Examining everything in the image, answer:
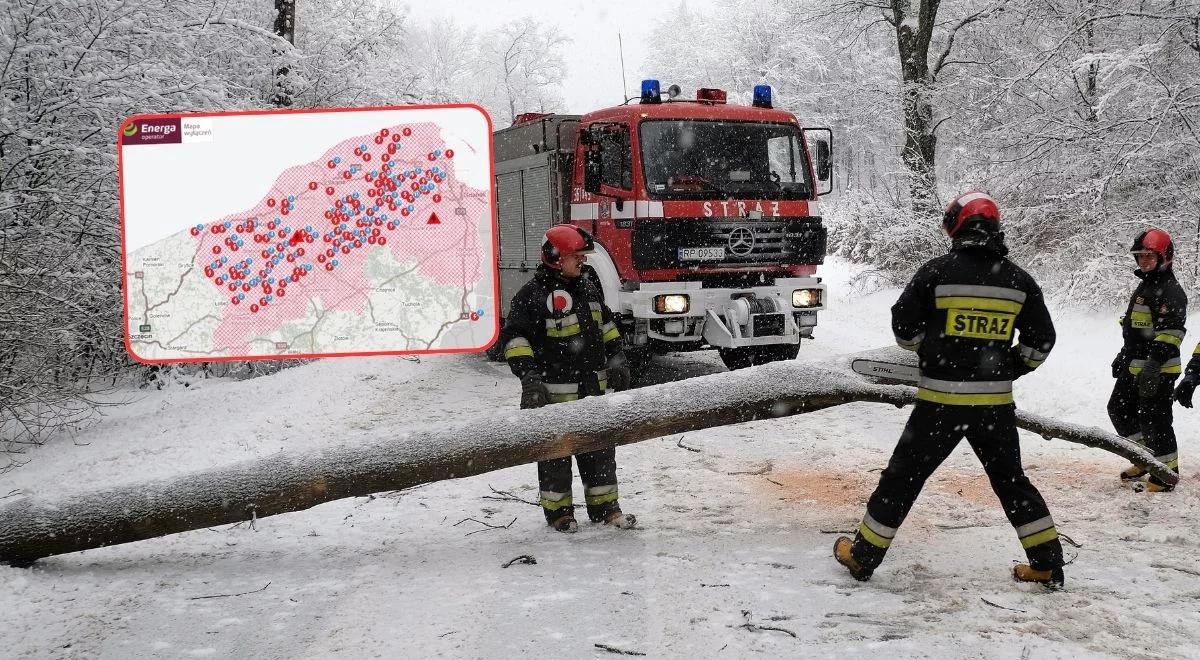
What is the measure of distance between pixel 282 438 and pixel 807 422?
4492 mm

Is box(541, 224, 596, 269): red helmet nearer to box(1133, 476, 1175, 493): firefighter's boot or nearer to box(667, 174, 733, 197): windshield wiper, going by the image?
box(1133, 476, 1175, 493): firefighter's boot

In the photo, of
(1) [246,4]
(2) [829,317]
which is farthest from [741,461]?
(1) [246,4]

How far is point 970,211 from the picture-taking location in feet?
13.1

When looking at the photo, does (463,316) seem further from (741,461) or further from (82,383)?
(82,383)

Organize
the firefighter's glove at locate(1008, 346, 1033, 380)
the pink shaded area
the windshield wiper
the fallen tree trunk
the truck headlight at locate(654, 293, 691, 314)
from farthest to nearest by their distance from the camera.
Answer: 1. the windshield wiper
2. the truck headlight at locate(654, 293, 691, 314)
3. the pink shaded area
4. the fallen tree trunk
5. the firefighter's glove at locate(1008, 346, 1033, 380)

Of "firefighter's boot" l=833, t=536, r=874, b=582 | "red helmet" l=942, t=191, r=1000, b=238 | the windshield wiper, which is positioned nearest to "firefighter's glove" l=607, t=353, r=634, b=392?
"firefighter's boot" l=833, t=536, r=874, b=582

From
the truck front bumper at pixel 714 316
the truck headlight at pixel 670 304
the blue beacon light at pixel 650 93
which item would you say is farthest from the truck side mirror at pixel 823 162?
the truck headlight at pixel 670 304

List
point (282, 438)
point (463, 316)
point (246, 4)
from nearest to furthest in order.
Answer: point (463, 316), point (282, 438), point (246, 4)

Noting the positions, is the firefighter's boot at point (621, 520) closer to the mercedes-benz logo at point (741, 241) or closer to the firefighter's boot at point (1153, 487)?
the firefighter's boot at point (1153, 487)

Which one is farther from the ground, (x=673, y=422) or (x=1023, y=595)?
(x=673, y=422)

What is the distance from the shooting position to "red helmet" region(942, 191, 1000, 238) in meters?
3.94

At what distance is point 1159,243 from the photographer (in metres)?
5.39

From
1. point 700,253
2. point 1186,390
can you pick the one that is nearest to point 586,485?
point 1186,390
